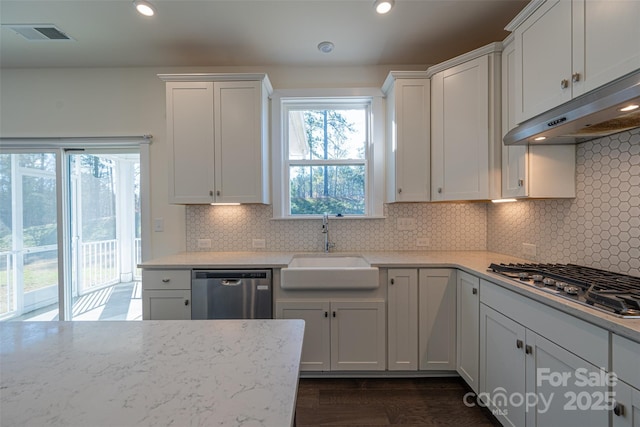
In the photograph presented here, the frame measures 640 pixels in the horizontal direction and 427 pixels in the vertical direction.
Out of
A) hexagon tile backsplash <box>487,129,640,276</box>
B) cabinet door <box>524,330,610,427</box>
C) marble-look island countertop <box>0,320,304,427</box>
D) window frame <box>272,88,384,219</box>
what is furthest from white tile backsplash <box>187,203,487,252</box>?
marble-look island countertop <box>0,320,304,427</box>

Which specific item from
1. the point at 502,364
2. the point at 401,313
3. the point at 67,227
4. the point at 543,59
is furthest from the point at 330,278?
the point at 67,227

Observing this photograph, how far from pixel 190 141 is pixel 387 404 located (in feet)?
8.56

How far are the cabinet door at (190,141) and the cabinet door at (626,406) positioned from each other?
2587 mm

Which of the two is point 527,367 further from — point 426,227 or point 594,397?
point 426,227

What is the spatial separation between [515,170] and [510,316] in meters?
0.99

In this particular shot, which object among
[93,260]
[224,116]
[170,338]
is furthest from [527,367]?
[93,260]

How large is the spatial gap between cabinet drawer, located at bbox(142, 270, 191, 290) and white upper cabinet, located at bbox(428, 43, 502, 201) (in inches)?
85.0

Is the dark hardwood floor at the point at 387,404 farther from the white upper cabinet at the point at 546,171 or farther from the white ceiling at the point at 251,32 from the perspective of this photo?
the white ceiling at the point at 251,32

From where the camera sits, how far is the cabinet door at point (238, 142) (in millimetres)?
2299

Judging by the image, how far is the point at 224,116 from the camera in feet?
7.55

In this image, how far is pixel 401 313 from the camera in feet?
6.64

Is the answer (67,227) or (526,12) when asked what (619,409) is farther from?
(67,227)

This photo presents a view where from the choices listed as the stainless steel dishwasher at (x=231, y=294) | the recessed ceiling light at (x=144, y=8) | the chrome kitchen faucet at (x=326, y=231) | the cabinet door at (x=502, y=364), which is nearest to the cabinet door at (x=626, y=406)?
the cabinet door at (x=502, y=364)

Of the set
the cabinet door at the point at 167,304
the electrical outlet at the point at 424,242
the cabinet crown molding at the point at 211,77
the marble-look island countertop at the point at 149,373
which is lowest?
the cabinet door at the point at 167,304
